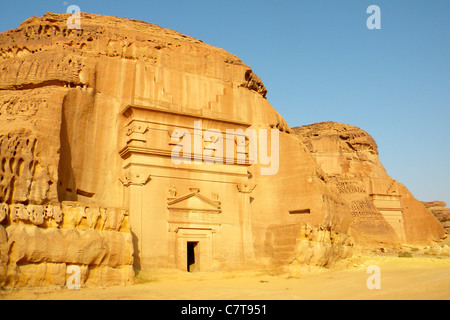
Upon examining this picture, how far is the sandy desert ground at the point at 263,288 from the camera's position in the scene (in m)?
13.6

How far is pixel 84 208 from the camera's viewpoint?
16.8 m

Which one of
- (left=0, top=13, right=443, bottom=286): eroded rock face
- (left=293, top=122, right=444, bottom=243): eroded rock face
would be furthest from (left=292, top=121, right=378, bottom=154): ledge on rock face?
(left=0, top=13, right=443, bottom=286): eroded rock face

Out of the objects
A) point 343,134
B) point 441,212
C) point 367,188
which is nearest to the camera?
point 367,188

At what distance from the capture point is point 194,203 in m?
21.9

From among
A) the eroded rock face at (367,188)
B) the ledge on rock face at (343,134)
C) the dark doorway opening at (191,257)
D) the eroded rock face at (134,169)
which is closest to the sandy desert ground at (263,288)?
the eroded rock face at (134,169)

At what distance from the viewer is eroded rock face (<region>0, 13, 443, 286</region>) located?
53.1ft

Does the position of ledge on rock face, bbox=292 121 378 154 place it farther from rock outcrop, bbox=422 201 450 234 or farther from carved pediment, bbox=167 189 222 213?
carved pediment, bbox=167 189 222 213

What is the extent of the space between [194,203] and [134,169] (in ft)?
11.5

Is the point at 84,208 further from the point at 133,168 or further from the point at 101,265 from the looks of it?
the point at 133,168

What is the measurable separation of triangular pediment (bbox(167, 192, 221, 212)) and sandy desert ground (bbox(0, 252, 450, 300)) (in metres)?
3.27

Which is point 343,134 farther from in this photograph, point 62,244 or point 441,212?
point 62,244

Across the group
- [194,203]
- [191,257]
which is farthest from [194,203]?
[191,257]

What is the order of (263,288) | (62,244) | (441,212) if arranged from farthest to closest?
1. (441,212)
2. (263,288)
3. (62,244)

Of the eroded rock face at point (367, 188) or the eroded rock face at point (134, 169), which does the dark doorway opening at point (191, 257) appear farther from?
the eroded rock face at point (367, 188)
